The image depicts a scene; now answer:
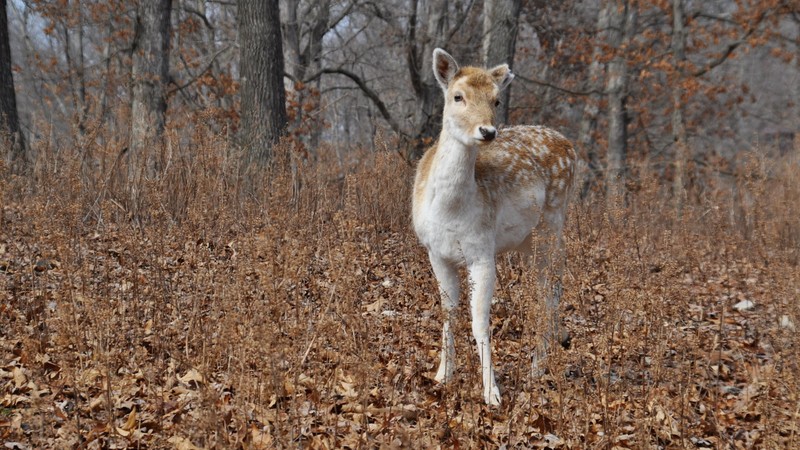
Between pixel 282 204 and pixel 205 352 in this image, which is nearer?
pixel 205 352

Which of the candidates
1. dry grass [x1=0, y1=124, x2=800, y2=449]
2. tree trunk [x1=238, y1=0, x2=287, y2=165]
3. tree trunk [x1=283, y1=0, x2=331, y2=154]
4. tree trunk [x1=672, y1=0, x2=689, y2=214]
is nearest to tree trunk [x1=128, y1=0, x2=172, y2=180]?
tree trunk [x1=238, y1=0, x2=287, y2=165]

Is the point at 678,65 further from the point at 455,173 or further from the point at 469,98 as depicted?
→ the point at 455,173

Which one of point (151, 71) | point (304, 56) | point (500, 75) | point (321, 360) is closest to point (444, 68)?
point (500, 75)

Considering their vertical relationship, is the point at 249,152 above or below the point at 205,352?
above

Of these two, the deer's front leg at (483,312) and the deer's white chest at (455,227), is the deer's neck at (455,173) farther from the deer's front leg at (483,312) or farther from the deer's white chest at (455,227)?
the deer's front leg at (483,312)

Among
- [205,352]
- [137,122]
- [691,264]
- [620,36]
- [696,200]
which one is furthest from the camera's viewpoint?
[620,36]

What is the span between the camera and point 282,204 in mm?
6328

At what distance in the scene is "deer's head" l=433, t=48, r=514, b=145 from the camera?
4.20 metres

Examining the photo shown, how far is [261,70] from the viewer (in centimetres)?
929

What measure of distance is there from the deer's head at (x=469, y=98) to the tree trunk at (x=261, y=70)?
190 inches

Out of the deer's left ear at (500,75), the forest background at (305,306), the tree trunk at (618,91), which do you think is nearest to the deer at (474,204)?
the deer's left ear at (500,75)

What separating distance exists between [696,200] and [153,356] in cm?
1105

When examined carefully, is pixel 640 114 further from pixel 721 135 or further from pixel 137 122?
pixel 137 122

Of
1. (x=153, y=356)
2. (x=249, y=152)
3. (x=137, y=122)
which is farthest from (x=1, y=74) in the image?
(x=153, y=356)
